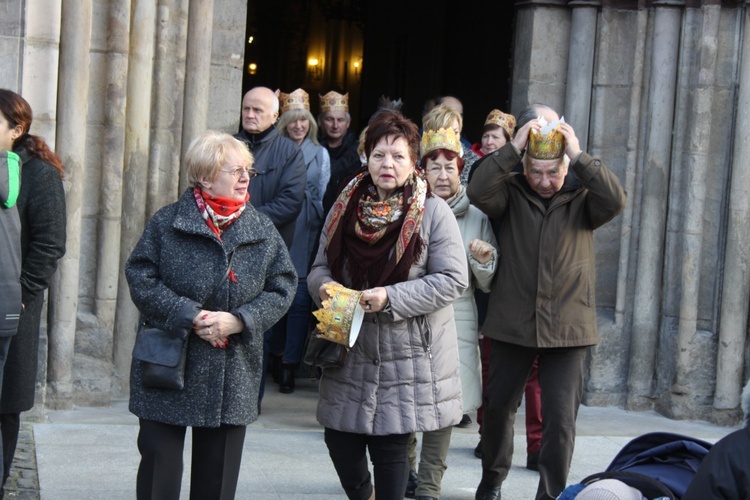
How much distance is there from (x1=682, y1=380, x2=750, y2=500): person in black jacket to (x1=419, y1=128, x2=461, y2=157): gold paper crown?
2751mm

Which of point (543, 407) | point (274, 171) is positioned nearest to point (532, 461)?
point (543, 407)

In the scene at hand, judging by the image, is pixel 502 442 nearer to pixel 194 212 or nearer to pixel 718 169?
pixel 194 212

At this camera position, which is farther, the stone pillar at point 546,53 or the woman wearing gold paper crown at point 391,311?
the stone pillar at point 546,53

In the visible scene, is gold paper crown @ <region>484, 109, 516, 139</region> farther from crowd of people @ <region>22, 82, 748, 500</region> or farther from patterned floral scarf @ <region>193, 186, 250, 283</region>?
patterned floral scarf @ <region>193, 186, 250, 283</region>

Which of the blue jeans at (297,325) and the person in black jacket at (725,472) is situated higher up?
the person in black jacket at (725,472)

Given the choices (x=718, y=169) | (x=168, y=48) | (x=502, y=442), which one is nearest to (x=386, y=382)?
(x=502, y=442)

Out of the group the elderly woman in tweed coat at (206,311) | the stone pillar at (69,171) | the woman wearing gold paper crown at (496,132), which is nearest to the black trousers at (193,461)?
the elderly woman in tweed coat at (206,311)

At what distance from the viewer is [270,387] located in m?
8.12

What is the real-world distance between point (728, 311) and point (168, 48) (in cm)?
364

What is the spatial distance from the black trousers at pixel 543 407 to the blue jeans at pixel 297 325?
2490 mm

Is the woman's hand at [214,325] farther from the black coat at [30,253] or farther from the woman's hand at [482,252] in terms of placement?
the woman's hand at [482,252]

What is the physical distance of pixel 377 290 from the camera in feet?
15.6

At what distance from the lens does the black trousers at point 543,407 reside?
17.3 feet

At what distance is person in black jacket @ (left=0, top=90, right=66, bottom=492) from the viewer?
5.07m
